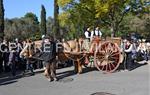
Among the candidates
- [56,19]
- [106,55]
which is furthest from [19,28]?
[106,55]

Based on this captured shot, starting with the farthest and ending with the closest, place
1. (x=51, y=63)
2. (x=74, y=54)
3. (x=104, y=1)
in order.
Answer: (x=104, y=1) < (x=74, y=54) < (x=51, y=63)

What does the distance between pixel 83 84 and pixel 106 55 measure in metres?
3.89

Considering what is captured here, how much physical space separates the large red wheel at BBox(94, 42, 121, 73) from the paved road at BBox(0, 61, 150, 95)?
0.49m

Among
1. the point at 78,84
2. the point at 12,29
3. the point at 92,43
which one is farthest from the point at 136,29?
the point at 78,84

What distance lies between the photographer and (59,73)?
1945cm

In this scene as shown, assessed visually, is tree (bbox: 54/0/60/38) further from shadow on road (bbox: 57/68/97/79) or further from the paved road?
the paved road

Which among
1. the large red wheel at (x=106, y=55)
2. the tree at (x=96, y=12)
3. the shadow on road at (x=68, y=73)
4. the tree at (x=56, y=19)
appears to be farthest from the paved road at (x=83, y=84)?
the tree at (x=56, y=19)

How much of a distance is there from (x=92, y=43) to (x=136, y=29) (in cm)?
3978

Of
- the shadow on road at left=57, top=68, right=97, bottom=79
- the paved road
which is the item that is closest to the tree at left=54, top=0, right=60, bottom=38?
the shadow on road at left=57, top=68, right=97, bottom=79

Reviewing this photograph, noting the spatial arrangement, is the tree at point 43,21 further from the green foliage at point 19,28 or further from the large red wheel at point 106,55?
the large red wheel at point 106,55

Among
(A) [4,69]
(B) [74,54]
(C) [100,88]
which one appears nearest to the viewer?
(C) [100,88]

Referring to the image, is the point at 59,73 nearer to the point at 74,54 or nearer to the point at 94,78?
the point at 74,54

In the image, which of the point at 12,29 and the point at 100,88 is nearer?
the point at 100,88

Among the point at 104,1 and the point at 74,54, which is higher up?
the point at 104,1
